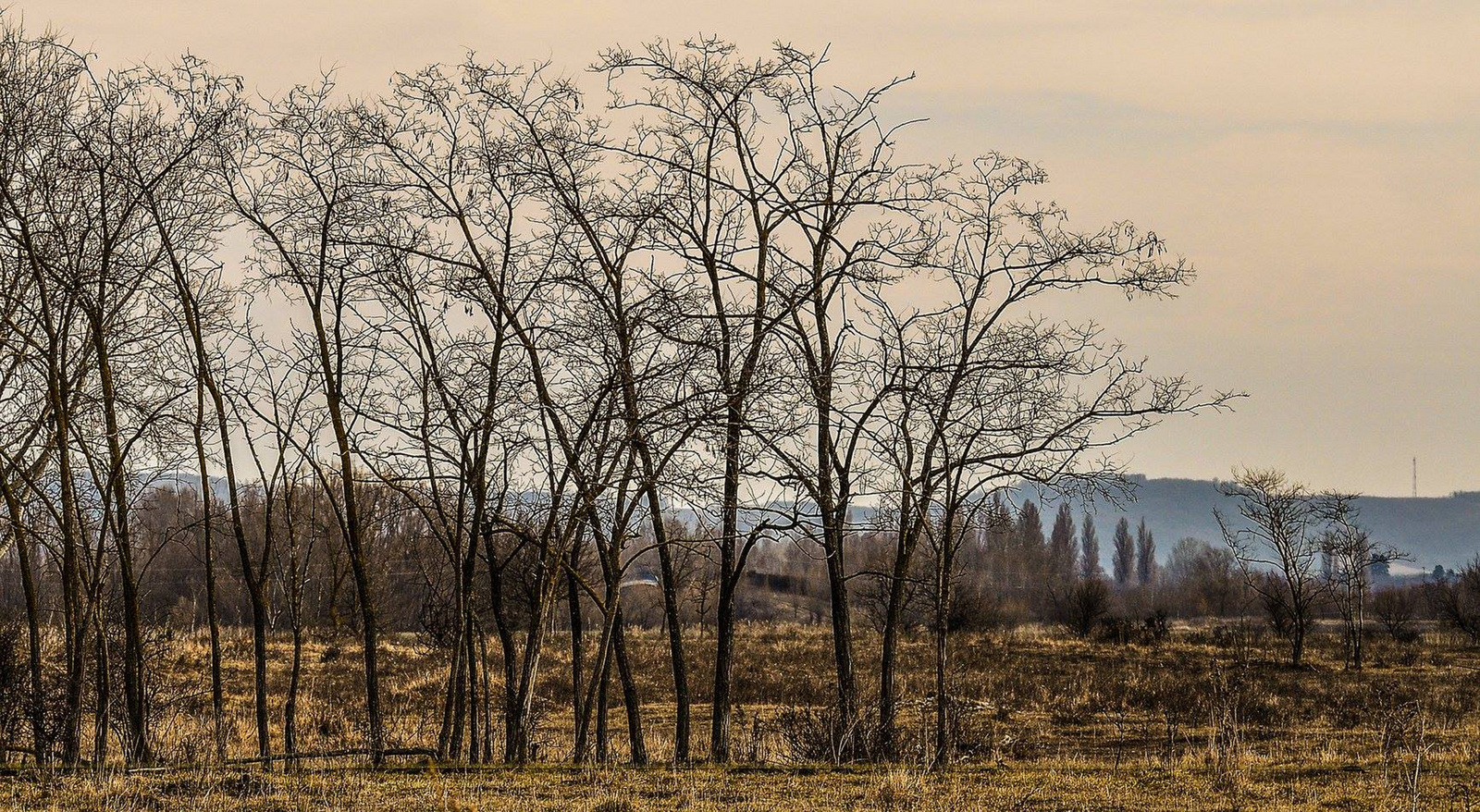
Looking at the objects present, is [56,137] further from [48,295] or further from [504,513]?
[504,513]

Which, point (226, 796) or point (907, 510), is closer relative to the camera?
point (226, 796)

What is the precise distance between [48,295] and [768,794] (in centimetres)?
693

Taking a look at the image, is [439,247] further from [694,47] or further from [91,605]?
[91,605]

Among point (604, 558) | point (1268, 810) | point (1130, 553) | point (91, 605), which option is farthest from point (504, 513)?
point (1130, 553)

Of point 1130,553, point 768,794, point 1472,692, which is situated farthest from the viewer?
point 1130,553

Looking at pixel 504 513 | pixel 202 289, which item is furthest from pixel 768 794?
pixel 202 289

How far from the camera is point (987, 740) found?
13.7 m

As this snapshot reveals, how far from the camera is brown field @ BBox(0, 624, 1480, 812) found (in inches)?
299

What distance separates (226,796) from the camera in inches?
281

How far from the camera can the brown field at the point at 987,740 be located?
299 inches

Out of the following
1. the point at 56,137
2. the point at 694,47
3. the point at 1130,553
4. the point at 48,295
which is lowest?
the point at 1130,553

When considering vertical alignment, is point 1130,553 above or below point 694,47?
below

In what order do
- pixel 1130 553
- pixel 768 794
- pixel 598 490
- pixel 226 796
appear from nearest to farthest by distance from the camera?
pixel 226 796 < pixel 768 794 < pixel 598 490 < pixel 1130 553

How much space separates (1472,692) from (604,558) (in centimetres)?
1875
